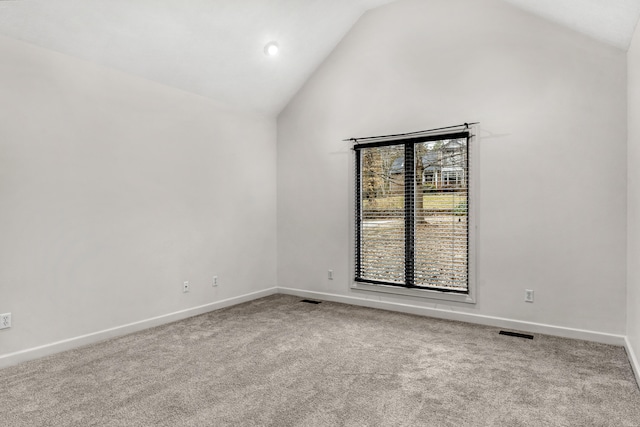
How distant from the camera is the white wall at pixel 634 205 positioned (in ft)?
9.00

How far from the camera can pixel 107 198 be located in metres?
3.52

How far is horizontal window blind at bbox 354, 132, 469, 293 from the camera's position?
4.10 m

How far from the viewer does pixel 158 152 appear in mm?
3945

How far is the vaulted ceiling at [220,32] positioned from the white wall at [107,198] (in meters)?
0.17

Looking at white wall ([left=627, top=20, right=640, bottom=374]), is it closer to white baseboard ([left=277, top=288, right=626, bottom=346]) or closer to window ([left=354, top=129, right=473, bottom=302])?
white baseboard ([left=277, top=288, right=626, bottom=346])

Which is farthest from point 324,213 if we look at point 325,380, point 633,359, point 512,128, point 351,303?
point 633,359

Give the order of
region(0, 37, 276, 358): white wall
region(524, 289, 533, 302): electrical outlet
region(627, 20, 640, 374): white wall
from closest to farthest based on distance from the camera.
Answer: region(627, 20, 640, 374): white wall, region(0, 37, 276, 358): white wall, region(524, 289, 533, 302): electrical outlet

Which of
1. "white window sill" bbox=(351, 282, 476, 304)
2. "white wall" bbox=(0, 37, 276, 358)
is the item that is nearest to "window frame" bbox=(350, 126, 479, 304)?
"white window sill" bbox=(351, 282, 476, 304)

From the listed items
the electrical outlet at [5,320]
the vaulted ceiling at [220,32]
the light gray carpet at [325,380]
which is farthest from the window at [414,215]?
the electrical outlet at [5,320]

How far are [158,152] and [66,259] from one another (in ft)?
4.33

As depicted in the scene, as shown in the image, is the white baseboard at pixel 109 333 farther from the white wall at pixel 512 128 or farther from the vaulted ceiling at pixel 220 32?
the vaulted ceiling at pixel 220 32

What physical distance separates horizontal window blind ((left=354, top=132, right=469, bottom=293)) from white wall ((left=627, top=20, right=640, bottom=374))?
1.33 meters

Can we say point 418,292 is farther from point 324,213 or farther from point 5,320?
point 5,320

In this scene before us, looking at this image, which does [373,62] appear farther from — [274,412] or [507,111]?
[274,412]
